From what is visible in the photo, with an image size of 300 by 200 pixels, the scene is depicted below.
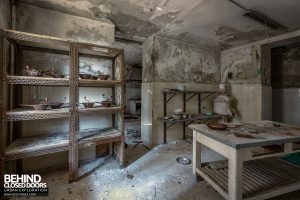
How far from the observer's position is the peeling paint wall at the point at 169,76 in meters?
4.09

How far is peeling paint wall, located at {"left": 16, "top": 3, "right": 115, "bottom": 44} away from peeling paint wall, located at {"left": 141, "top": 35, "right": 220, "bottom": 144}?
4.05 ft

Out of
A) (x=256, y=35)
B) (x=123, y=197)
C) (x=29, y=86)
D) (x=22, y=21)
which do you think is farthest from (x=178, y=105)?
(x=22, y=21)

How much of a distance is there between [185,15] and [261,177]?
111 inches

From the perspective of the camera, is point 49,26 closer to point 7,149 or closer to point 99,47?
point 99,47

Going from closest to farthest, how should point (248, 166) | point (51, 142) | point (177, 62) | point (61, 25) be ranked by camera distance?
point (51, 142), point (248, 166), point (61, 25), point (177, 62)

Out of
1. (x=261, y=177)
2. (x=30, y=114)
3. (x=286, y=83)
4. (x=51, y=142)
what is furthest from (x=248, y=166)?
(x=286, y=83)

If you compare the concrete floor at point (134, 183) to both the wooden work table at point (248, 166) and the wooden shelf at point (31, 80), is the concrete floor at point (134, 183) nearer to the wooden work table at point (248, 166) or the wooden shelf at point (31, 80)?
the wooden work table at point (248, 166)

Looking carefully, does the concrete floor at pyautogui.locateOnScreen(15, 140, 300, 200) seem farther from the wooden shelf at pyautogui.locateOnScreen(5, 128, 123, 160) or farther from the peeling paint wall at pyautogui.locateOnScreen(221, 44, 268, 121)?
the peeling paint wall at pyautogui.locateOnScreen(221, 44, 268, 121)

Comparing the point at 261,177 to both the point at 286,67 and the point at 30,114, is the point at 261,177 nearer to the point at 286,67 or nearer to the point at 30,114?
the point at 30,114

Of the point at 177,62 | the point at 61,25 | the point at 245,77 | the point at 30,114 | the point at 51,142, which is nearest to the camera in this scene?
the point at 30,114

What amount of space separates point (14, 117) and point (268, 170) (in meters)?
3.52

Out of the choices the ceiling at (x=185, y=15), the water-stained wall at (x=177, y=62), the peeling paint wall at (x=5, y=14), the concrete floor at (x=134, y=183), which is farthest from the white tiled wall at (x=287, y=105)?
the peeling paint wall at (x=5, y=14)

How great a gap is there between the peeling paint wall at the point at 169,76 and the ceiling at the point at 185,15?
40 centimetres

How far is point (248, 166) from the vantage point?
2.59 meters
